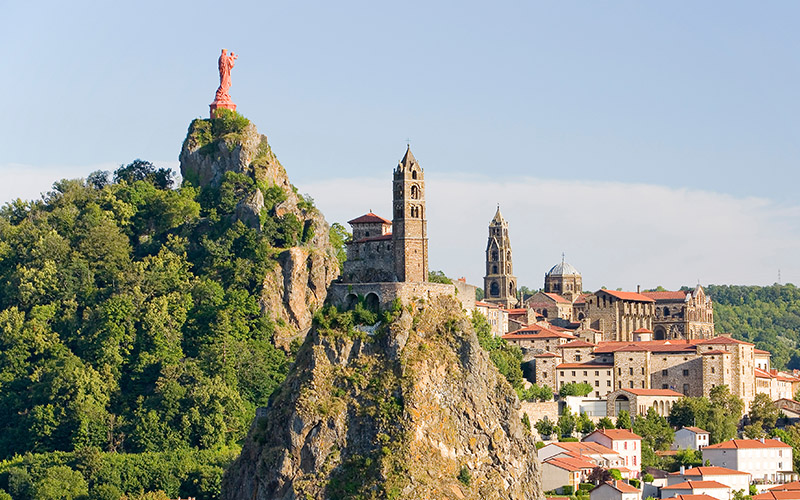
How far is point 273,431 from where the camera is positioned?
8844 cm

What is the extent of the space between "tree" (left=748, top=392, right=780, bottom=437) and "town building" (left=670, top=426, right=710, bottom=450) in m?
5.81

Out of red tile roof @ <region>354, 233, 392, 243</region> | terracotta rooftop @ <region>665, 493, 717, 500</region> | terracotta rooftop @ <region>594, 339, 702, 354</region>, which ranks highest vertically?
red tile roof @ <region>354, 233, 392, 243</region>

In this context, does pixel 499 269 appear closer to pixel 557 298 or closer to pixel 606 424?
pixel 557 298

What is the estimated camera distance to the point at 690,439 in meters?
105

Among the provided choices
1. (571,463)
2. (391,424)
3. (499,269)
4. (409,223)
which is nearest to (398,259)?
(409,223)

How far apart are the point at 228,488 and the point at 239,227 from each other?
28084 millimetres

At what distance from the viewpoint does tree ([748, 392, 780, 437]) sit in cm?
10900

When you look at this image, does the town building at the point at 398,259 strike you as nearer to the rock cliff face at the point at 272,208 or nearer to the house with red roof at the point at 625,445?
the house with red roof at the point at 625,445

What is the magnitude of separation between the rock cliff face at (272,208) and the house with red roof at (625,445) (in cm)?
2398

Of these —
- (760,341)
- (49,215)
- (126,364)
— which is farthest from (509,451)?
(760,341)

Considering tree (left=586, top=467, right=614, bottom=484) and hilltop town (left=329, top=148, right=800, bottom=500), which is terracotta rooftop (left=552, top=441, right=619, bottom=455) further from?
tree (left=586, top=467, right=614, bottom=484)

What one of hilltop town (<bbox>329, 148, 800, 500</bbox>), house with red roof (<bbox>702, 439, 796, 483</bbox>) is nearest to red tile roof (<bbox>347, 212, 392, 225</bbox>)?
hilltop town (<bbox>329, 148, 800, 500</bbox>)

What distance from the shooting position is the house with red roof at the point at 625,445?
327 feet

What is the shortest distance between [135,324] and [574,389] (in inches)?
1200
